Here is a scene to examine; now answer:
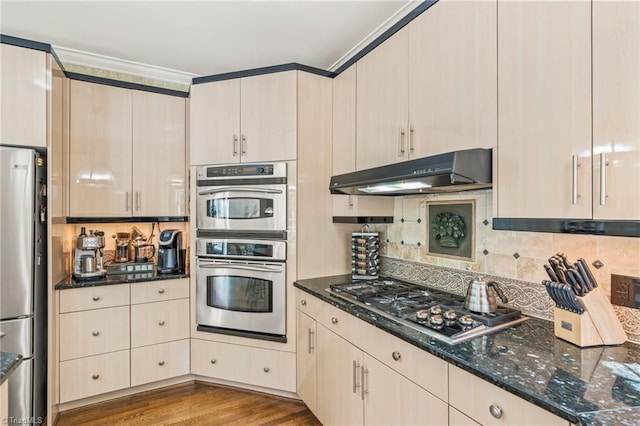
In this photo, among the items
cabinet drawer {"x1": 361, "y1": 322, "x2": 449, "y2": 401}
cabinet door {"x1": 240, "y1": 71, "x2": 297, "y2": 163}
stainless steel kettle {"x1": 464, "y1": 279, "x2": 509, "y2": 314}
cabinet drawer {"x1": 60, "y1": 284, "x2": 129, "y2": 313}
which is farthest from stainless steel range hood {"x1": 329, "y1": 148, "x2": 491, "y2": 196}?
cabinet drawer {"x1": 60, "y1": 284, "x2": 129, "y2": 313}

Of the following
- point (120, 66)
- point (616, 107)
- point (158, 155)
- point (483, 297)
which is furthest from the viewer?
point (158, 155)

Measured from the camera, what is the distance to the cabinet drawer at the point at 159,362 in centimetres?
261

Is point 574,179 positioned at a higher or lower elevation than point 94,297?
higher

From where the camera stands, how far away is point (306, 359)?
7.68ft

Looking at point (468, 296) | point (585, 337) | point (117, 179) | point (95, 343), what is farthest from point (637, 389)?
point (117, 179)

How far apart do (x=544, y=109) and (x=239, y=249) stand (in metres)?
2.07

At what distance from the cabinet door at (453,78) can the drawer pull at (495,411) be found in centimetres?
97

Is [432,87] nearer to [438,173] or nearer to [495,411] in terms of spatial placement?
[438,173]

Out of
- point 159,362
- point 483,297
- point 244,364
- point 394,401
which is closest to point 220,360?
point 244,364

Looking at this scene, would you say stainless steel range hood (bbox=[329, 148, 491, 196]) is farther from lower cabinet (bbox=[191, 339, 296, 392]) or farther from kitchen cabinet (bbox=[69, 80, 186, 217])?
kitchen cabinet (bbox=[69, 80, 186, 217])

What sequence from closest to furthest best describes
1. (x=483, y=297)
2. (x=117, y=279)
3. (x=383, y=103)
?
(x=483, y=297)
(x=383, y=103)
(x=117, y=279)

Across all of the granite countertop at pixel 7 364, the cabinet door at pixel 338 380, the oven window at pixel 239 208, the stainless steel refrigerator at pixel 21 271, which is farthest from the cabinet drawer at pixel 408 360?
the stainless steel refrigerator at pixel 21 271

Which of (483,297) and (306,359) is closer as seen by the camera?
(483,297)

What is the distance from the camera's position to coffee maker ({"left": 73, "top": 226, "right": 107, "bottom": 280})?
257 cm
